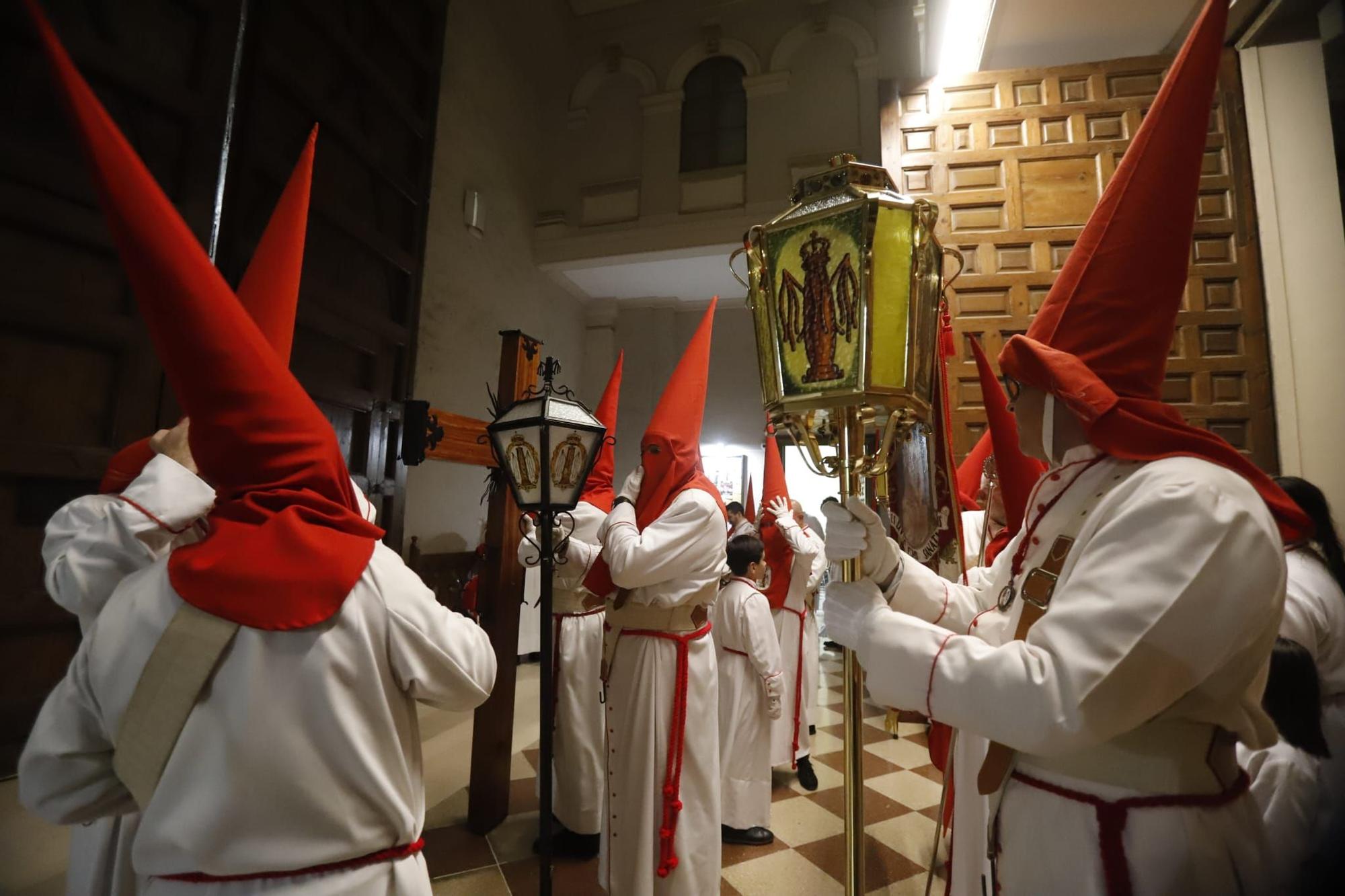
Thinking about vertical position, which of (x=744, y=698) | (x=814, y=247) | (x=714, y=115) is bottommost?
(x=744, y=698)

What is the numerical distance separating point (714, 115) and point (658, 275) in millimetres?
2226

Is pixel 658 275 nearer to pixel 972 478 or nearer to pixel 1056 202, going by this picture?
pixel 1056 202

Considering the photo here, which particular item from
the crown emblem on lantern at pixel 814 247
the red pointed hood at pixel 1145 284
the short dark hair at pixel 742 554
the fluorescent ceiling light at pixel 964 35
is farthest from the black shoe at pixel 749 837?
the fluorescent ceiling light at pixel 964 35

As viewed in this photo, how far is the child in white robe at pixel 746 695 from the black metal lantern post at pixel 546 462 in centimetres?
156

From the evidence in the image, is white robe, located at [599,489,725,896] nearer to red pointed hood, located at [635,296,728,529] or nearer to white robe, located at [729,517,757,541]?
red pointed hood, located at [635,296,728,529]

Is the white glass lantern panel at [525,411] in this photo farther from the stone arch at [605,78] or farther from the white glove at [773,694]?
the stone arch at [605,78]

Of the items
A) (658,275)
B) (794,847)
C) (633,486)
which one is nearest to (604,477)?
(633,486)

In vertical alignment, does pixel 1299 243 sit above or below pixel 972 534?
above

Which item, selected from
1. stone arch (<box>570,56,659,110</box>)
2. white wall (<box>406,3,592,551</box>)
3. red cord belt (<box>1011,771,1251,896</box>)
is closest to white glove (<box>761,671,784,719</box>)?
red cord belt (<box>1011,771,1251,896</box>)

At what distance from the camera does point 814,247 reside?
1.27m

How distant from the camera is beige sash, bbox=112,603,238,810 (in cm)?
106

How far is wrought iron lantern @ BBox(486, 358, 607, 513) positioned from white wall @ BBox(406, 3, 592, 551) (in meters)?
4.00

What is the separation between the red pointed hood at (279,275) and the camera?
68.2 inches

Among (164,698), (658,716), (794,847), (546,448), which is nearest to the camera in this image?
(164,698)
